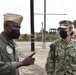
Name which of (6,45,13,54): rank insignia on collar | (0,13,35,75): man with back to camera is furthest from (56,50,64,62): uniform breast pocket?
(6,45,13,54): rank insignia on collar

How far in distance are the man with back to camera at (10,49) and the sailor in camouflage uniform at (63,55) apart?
4.69ft

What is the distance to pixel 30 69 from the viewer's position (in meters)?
14.3

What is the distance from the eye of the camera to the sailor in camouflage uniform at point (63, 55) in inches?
236

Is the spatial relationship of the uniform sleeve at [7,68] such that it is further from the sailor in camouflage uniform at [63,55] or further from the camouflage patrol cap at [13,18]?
the sailor in camouflage uniform at [63,55]

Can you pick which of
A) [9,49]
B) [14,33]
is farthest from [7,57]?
[14,33]

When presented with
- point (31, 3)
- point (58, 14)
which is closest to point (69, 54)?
point (31, 3)

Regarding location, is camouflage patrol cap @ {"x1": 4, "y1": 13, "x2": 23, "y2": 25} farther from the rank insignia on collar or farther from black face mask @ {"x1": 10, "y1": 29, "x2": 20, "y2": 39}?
the rank insignia on collar

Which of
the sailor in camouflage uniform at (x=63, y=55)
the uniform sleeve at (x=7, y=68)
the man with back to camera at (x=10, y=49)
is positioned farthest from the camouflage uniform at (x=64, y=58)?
the uniform sleeve at (x=7, y=68)

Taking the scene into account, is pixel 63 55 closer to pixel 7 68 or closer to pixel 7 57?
pixel 7 57

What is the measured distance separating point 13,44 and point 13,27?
0.24m

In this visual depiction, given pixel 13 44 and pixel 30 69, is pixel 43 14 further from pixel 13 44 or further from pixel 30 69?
pixel 13 44

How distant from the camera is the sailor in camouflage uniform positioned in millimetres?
5988

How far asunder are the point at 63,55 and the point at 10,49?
159 cm

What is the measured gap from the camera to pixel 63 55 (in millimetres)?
5992
